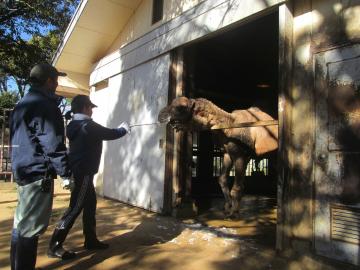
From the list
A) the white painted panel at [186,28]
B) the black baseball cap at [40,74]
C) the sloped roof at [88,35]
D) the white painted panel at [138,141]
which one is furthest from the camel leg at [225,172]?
the sloped roof at [88,35]

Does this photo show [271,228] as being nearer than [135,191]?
Yes

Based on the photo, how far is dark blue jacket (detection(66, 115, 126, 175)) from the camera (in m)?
4.88

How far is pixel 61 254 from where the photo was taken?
185 inches

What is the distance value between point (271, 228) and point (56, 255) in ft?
11.7

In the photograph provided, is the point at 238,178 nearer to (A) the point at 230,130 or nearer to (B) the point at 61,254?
(A) the point at 230,130

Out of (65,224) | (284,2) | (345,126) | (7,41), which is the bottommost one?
(65,224)

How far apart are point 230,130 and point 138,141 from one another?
9.52 feet

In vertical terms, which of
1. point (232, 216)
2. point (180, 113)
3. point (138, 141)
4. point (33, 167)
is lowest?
point (232, 216)

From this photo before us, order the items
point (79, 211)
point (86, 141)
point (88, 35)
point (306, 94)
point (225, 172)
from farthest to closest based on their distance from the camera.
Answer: point (88, 35), point (225, 172), point (86, 141), point (79, 211), point (306, 94)

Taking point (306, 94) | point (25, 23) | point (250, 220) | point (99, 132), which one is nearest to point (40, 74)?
point (99, 132)

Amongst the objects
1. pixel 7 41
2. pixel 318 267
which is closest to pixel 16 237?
pixel 318 267

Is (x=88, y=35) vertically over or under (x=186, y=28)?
over

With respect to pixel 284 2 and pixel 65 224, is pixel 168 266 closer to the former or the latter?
pixel 65 224

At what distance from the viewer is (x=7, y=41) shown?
1528cm
